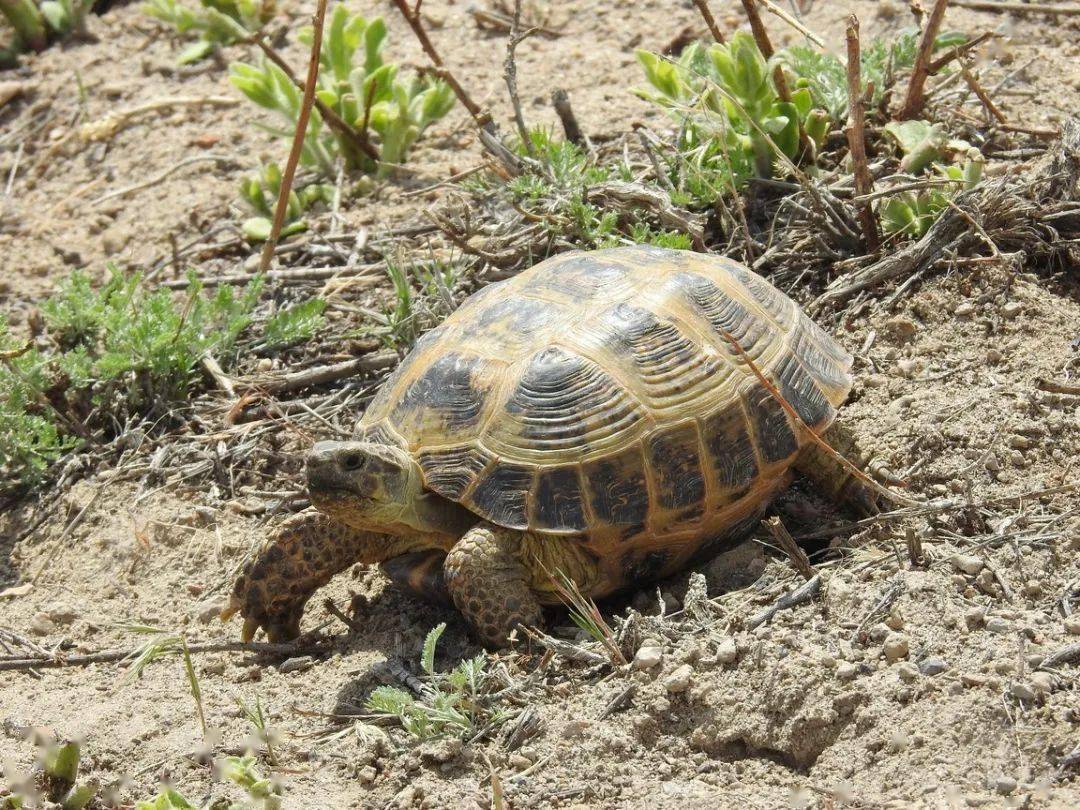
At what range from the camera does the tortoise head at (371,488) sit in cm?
357

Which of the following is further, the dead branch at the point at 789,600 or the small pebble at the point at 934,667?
the dead branch at the point at 789,600

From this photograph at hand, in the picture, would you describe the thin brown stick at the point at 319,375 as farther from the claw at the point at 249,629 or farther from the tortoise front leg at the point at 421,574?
Result: the claw at the point at 249,629

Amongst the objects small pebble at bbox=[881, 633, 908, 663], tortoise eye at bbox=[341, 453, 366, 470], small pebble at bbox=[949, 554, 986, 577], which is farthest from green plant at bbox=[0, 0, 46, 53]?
small pebble at bbox=[881, 633, 908, 663]

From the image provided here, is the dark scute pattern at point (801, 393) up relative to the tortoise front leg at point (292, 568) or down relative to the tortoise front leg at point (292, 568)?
up

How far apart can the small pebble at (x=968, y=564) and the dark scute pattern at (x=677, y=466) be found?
0.74 meters

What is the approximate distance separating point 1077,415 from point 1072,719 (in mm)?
1482

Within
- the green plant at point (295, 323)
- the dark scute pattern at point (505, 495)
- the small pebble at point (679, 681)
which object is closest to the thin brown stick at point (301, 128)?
the green plant at point (295, 323)

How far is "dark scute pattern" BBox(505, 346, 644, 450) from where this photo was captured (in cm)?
363

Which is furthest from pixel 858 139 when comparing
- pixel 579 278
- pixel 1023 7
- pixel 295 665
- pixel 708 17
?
pixel 295 665

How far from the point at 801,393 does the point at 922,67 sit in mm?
Result: 1777

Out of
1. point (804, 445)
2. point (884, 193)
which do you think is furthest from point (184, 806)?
point (884, 193)

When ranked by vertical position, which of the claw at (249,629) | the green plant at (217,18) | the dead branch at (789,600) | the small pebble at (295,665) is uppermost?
the green plant at (217,18)

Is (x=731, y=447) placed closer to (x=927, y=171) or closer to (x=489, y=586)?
(x=489, y=586)

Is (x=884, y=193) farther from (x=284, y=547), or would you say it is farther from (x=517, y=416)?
(x=284, y=547)
